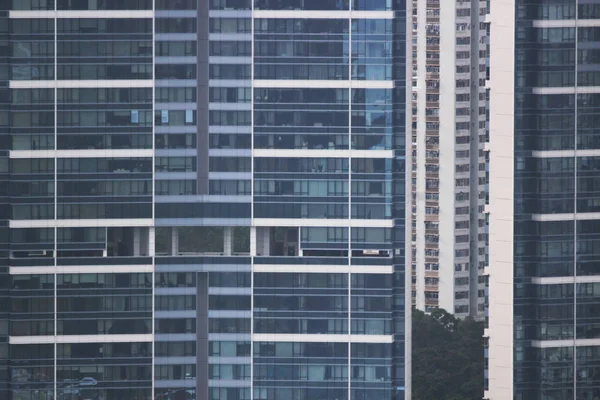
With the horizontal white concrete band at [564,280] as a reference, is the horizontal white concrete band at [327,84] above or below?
above

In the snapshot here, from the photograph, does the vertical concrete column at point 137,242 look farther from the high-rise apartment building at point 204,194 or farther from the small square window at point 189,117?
the small square window at point 189,117

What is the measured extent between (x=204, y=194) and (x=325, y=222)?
8314 millimetres

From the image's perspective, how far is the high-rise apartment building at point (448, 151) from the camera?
189m

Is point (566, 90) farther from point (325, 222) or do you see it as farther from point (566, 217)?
point (325, 222)

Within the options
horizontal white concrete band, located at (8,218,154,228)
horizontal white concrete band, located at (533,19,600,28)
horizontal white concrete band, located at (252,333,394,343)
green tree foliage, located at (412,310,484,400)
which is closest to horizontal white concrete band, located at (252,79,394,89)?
horizontal white concrete band, located at (533,19,600,28)

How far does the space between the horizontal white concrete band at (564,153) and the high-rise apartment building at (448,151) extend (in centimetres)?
4794

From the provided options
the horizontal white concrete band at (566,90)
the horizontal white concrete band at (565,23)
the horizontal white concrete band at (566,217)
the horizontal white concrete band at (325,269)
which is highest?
the horizontal white concrete band at (565,23)

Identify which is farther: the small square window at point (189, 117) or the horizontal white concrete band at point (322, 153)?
the small square window at point (189, 117)

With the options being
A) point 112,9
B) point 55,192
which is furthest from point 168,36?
point 55,192

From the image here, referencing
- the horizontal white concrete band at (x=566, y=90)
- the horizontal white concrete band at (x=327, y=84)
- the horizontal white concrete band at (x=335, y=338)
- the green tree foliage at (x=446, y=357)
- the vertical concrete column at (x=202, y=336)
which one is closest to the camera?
the horizontal white concrete band at (x=566, y=90)

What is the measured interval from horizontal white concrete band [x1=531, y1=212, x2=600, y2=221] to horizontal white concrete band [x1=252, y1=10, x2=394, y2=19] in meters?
16.5

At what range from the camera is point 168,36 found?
141000 millimetres

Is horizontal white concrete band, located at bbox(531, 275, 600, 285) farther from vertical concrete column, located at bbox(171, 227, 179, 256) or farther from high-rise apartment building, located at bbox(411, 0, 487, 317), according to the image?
high-rise apartment building, located at bbox(411, 0, 487, 317)

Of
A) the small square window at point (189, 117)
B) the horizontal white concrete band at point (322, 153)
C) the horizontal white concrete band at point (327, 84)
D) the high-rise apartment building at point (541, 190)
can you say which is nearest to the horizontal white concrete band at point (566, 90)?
the high-rise apartment building at point (541, 190)
